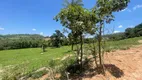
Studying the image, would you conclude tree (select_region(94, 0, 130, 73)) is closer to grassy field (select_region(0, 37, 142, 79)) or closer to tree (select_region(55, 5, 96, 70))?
tree (select_region(55, 5, 96, 70))

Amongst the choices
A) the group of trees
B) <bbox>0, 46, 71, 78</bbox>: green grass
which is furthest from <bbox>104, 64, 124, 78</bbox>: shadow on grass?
<bbox>0, 46, 71, 78</bbox>: green grass

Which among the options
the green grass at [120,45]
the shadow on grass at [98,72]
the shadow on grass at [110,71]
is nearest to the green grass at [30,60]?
the shadow on grass at [98,72]

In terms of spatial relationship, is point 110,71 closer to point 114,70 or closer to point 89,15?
point 114,70

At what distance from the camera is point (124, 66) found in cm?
1310

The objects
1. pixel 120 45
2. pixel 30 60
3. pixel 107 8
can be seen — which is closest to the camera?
pixel 107 8

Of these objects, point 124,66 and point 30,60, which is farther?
point 30,60

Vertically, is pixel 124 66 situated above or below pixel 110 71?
above

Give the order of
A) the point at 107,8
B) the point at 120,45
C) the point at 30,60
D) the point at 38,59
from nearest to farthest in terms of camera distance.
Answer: the point at 107,8
the point at 120,45
the point at 38,59
the point at 30,60

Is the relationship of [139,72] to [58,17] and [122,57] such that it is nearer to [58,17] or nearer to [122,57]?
[122,57]

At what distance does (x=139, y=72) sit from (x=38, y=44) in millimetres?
74782

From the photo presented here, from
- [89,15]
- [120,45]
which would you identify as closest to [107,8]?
[89,15]

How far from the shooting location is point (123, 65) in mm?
13219

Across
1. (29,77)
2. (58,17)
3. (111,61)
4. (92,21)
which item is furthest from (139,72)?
(29,77)

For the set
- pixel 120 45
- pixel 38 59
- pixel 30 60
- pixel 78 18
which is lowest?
pixel 30 60
